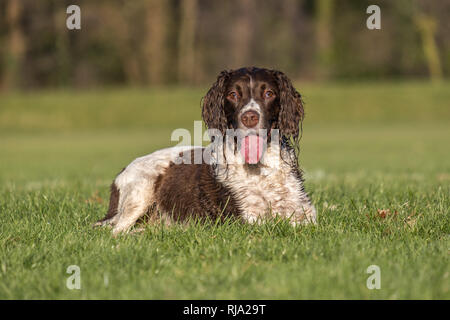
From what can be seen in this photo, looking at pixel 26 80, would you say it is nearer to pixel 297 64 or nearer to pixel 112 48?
pixel 112 48

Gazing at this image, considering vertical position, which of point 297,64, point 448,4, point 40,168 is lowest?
point 40,168

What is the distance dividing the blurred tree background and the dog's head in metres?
43.2

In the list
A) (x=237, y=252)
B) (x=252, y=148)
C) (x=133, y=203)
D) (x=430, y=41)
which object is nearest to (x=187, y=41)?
(x=430, y=41)

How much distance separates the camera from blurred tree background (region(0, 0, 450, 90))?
4747cm

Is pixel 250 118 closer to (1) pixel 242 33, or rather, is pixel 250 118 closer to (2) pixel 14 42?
(1) pixel 242 33

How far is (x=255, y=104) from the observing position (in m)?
5.55

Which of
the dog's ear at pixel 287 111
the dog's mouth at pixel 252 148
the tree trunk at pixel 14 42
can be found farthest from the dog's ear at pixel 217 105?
the tree trunk at pixel 14 42

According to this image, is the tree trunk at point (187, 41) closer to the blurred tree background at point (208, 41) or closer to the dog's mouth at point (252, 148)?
the blurred tree background at point (208, 41)

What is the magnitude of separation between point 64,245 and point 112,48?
48.6 metres

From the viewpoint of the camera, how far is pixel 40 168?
17172mm

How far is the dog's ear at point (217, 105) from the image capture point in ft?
19.0

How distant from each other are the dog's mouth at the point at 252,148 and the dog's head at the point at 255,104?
10 mm

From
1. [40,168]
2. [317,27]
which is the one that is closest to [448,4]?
[317,27]

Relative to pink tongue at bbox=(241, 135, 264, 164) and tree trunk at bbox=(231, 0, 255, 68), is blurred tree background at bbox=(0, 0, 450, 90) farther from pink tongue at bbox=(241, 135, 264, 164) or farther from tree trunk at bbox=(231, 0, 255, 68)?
pink tongue at bbox=(241, 135, 264, 164)
